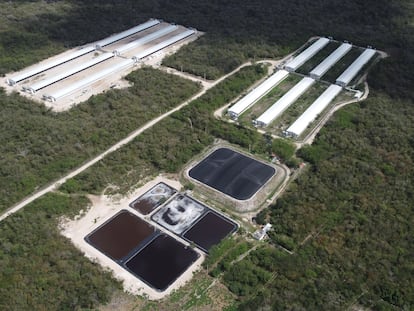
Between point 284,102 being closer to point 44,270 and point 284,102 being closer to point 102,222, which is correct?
point 102,222

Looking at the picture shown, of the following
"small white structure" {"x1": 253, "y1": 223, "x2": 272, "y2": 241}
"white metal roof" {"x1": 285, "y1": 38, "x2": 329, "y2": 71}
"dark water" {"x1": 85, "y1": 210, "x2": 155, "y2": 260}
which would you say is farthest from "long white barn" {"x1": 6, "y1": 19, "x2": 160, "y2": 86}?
"small white structure" {"x1": 253, "y1": 223, "x2": 272, "y2": 241}

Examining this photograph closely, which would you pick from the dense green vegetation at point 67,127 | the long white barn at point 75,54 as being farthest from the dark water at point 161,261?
the long white barn at point 75,54

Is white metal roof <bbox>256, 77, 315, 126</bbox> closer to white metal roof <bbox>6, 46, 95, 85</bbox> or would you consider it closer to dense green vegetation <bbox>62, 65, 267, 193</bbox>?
dense green vegetation <bbox>62, 65, 267, 193</bbox>

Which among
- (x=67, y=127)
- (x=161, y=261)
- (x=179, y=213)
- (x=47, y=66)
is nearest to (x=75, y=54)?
(x=47, y=66)

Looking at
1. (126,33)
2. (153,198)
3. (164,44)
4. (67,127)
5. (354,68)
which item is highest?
(354,68)

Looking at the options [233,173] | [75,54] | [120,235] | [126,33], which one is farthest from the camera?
[126,33]

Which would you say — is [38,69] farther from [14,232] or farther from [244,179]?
[244,179]

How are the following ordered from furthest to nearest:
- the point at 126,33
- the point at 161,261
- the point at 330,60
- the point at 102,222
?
the point at 126,33
the point at 330,60
the point at 102,222
the point at 161,261

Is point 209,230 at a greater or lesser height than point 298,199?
lesser
